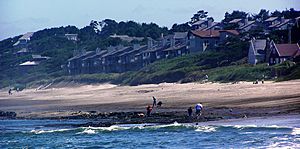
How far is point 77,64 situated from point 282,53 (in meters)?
54.7

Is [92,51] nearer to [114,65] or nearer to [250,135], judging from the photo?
[114,65]

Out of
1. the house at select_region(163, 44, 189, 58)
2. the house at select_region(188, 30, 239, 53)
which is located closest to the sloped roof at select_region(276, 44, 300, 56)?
the house at select_region(188, 30, 239, 53)

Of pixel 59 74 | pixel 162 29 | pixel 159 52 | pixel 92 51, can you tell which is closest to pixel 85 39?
pixel 162 29

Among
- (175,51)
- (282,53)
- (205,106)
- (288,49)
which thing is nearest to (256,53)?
(288,49)

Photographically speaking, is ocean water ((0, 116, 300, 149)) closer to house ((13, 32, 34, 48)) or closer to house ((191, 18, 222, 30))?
house ((191, 18, 222, 30))

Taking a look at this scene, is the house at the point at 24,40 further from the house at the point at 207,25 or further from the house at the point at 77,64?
the house at the point at 207,25

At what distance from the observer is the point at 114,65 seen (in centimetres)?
10206

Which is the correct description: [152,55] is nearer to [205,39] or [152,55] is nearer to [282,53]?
[205,39]

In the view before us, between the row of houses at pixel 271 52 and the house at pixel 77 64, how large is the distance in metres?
45.9

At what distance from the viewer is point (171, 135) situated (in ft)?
86.3

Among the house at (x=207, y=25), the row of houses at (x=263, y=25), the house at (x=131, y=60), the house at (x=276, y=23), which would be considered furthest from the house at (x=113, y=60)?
the house at (x=276, y=23)

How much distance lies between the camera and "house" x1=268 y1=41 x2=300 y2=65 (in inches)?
2400

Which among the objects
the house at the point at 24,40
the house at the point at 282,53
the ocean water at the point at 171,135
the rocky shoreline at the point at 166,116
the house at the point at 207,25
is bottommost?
the ocean water at the point at 171,135

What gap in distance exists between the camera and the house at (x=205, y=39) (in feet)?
277
